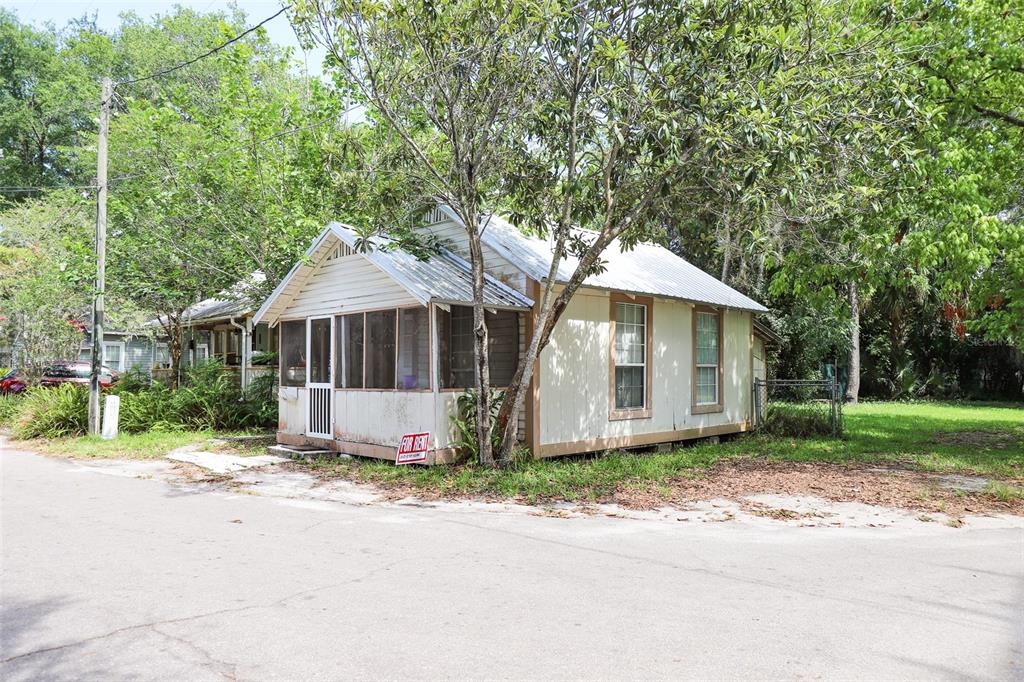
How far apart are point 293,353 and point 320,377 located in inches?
45.5

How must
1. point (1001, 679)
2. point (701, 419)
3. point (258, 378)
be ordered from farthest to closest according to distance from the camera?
point (258, 378), point (701, 419), point (1001, 679)

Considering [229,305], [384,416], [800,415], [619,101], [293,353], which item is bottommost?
[800,415]

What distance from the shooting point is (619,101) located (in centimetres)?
944

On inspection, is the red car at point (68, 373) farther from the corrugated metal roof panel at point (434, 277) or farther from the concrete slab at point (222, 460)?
the corrugated metal roof panel at point (434, 277)

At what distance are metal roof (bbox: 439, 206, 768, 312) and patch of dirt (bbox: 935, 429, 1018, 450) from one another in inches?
190

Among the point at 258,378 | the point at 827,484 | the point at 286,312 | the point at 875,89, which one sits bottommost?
the point at 827,484

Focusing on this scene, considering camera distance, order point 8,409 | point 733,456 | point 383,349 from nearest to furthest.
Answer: point 383,349, point 733,456, point 8,409

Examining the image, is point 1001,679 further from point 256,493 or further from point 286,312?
point 286,312

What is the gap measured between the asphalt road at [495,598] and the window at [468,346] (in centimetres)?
379

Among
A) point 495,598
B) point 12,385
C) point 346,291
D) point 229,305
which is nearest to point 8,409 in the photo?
point 12,385

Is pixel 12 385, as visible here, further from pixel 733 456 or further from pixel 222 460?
pixel 733 456

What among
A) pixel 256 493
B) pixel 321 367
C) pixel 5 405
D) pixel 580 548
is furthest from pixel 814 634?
pixel 5 405

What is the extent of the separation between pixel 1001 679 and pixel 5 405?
22547mm

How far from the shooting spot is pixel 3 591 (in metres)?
5.21
